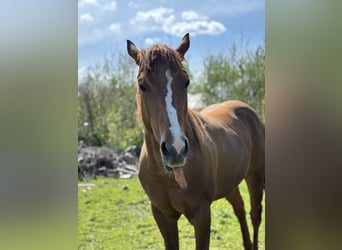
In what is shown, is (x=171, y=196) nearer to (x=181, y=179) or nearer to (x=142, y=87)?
(x=181, y=179)

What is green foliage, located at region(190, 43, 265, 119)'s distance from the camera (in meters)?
2.75

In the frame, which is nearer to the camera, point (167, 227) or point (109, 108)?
point (167, 227)

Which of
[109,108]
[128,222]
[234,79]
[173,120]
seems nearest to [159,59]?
[173,120]

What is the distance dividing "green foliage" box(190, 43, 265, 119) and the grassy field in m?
0.67

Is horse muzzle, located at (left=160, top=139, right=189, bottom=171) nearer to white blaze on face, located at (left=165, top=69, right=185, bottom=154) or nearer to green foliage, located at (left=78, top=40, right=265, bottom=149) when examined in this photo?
white blaze on face, located at (left=165, top=69, right=185, bottom=154)

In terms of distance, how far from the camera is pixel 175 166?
4.84 ft

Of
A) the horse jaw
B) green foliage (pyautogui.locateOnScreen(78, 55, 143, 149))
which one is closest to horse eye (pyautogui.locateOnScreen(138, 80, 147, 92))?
the horse jaw

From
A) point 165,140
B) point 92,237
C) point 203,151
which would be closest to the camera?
point 165,140

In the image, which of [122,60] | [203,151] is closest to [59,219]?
[203,151]

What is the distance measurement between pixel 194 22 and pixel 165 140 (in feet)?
4.24

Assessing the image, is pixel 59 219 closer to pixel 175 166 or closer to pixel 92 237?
pixel 175 166

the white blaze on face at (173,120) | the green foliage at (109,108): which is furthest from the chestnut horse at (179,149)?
the green foliage at (109,108)

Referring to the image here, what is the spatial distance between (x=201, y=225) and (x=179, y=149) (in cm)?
46

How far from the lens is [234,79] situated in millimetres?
2885
